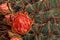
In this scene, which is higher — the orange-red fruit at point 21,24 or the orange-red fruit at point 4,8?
the orange-red fruit at point 4,8

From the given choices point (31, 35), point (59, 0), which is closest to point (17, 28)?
point (31, 35)

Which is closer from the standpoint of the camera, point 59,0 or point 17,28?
point 17,28

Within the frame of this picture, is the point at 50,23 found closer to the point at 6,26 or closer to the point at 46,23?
the point at 46,23

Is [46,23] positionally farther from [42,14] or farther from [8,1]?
[8,1]

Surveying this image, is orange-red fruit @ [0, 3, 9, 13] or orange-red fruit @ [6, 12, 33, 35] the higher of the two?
orange-red fruit @ [0, 3, 9, 13]

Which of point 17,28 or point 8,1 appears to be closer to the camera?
point 17,28

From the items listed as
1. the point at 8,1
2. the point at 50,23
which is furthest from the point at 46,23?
the point at 8,1

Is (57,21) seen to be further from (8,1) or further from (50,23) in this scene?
(8,1)
